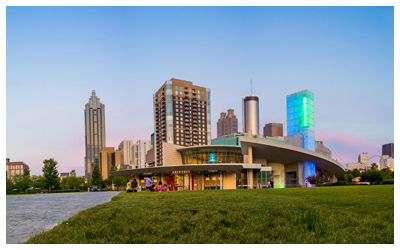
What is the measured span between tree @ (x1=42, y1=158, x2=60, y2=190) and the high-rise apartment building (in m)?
79.3

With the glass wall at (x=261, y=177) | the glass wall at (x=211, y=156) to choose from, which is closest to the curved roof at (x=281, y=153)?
the glass wall at (x=261, y=177)

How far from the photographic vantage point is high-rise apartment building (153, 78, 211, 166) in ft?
499

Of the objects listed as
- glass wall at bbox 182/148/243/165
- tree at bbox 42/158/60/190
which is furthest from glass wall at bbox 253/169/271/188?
tree at bbox 42/158/60/190

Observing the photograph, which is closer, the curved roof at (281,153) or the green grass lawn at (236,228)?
the green grass lawn at (236,228)

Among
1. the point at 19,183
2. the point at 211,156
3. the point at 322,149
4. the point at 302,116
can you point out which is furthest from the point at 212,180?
the point at 322,149

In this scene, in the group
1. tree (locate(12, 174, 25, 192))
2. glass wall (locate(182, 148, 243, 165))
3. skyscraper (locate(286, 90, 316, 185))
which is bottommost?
tree (locate(12, 174, 25, 192))

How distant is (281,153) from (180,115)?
10141 centimetres

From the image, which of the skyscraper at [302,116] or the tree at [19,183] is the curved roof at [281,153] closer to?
the skyscraper at [302,116]

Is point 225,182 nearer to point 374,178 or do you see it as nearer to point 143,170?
point 143,170

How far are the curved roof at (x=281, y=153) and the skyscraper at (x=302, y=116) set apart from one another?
156ft

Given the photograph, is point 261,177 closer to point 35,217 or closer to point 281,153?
point 281,153

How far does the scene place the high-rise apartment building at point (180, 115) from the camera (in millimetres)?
152125

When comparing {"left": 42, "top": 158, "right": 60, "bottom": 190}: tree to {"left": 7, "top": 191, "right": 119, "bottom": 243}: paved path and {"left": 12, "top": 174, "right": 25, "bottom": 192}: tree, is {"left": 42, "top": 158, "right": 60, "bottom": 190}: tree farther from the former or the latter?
{"left": 7, "top": 191, "right": 119, "bottom": 243}: paved path
